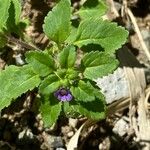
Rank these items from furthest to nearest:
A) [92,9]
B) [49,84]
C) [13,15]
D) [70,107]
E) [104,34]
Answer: [92,9], [13,15], [104,34], [70,107], [49,84]

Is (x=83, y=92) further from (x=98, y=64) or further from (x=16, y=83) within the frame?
(x=16, y=83)

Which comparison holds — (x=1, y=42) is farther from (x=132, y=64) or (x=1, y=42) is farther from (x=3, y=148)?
(x=132, y=64)

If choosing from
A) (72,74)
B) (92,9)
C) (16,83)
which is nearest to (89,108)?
(72,74)

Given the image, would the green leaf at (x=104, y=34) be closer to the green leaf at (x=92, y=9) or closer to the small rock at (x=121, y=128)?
the green leaf at (x=92, y=9)

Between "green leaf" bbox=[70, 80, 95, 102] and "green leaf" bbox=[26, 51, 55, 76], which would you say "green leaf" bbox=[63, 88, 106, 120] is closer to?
"green leaf" bbox=[70, 80, 95, 102]

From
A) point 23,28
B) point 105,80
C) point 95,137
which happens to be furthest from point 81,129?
point 23,28
